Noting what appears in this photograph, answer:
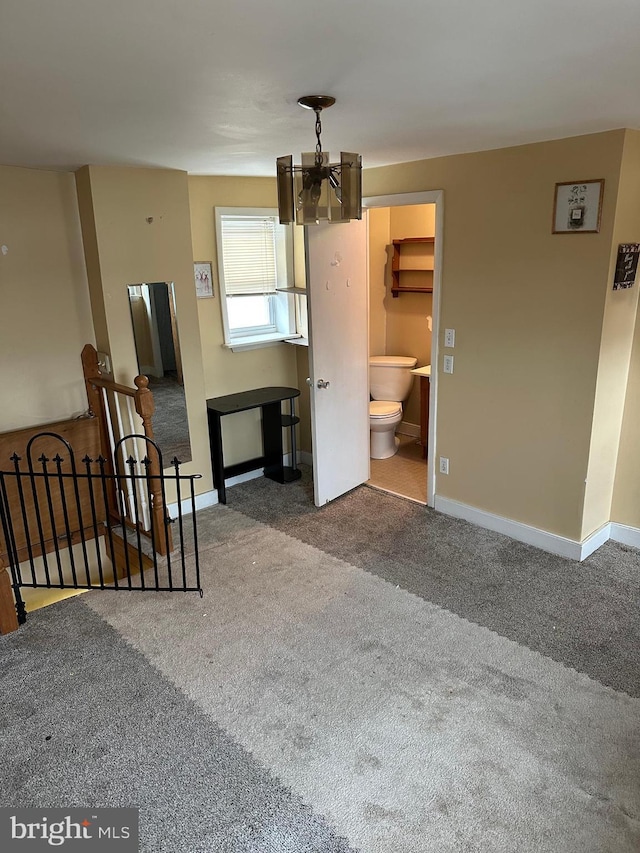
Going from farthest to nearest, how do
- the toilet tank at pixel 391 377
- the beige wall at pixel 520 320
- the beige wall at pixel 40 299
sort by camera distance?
1. the toilet tank at pixel 391 377
2. the beige wall at pixel 40 299
3. the beige wall at pixel 520 320

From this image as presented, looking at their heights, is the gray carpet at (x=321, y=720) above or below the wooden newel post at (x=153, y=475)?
below

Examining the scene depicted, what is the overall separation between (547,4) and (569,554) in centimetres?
294

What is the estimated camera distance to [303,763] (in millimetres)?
2133

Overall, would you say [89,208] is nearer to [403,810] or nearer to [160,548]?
[160,548]

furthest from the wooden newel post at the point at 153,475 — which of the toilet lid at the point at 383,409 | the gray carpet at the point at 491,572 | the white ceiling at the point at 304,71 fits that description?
the toilet lid at the point at 383,409

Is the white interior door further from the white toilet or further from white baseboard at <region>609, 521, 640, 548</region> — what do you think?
white baseboard at <region>609, 521, 640, 548</region>

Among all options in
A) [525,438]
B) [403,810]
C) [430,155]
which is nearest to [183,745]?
[403,810]

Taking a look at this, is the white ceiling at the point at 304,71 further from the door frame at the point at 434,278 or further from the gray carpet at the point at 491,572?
the gray carpet at the point at 491,572

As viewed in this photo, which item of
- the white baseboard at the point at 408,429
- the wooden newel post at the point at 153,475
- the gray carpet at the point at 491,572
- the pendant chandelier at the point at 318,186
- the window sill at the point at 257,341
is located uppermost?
the pendant chandelier at the point at 318,186

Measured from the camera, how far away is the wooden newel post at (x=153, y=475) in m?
3.38

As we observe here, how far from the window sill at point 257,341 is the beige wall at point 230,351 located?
0.17ft

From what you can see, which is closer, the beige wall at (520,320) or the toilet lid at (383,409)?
the beige wall at (520,320)

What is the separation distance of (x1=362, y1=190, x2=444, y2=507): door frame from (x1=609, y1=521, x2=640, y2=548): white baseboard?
1152 millimetres
